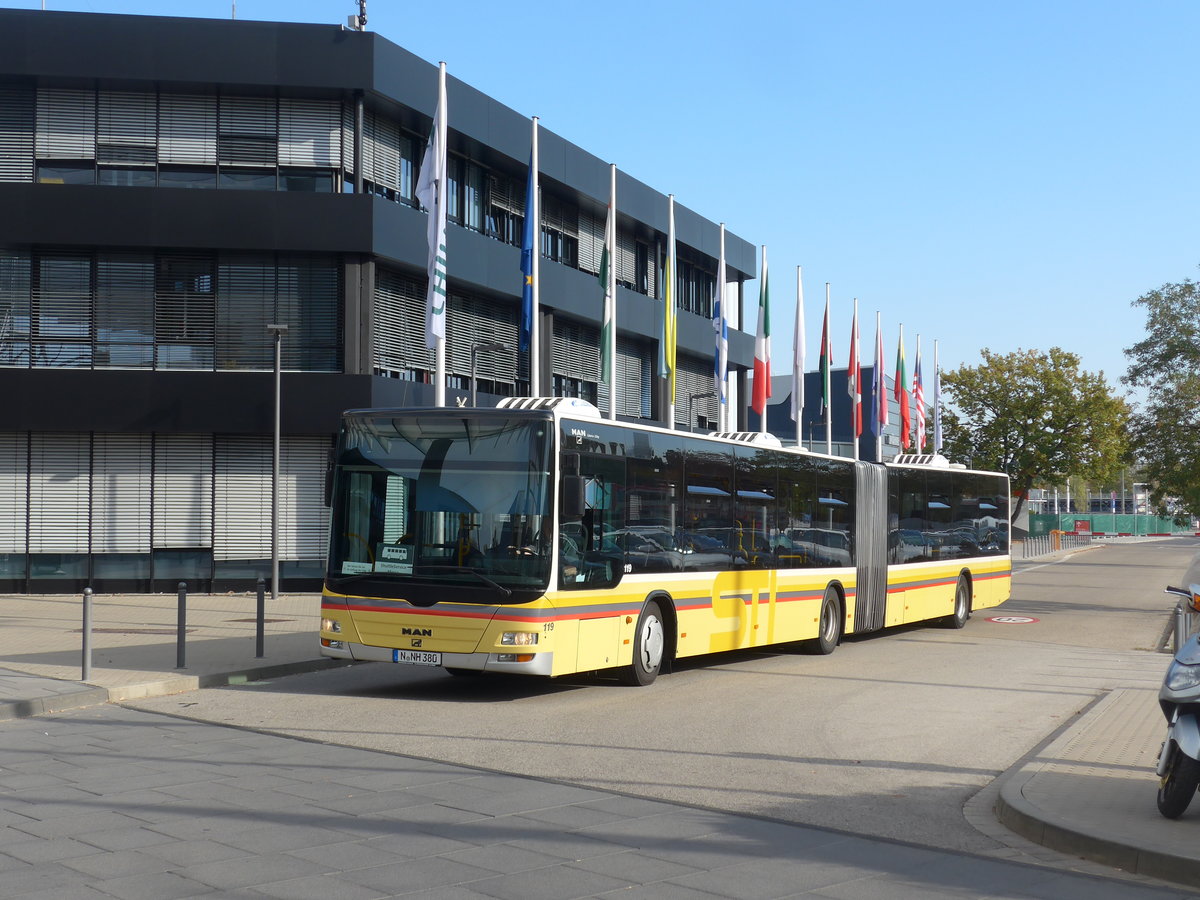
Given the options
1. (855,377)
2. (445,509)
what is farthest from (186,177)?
(855,377)

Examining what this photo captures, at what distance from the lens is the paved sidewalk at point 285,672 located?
23.9 ft

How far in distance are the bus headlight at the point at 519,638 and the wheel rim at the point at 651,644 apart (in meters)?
2.20

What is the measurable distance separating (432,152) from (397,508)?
39.6 feet

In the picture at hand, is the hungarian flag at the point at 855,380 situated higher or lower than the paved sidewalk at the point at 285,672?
higher

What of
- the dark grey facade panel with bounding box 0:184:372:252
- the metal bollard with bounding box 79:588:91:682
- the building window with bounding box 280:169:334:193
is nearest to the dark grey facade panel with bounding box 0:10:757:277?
the building window with bounding box 280:169:334:193

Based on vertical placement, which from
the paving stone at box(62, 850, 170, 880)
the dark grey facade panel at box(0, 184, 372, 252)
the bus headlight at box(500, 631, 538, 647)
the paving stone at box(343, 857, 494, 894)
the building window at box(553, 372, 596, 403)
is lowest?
the paving stone at box(62, 850, 170, 880)

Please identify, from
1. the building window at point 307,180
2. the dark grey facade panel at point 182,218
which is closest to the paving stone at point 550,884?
the dark grey facade panel at point 182,218

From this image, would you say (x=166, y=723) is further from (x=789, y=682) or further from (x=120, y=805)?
(x=789, y=682)

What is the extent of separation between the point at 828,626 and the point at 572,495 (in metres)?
8.05

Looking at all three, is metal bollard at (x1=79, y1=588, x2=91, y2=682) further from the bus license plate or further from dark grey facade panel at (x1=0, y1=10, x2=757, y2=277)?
dark grey facade panel at (x1=0, y1=10, x2=757, y2=277)

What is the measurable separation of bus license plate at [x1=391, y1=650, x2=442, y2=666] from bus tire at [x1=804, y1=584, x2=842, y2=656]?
307 inches

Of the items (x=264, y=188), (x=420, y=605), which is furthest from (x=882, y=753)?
(x=264, y=188)

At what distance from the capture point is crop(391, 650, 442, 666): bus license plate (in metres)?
13.2

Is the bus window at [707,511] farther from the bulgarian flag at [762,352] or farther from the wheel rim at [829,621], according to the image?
the bulgarian flag at [762,352]
